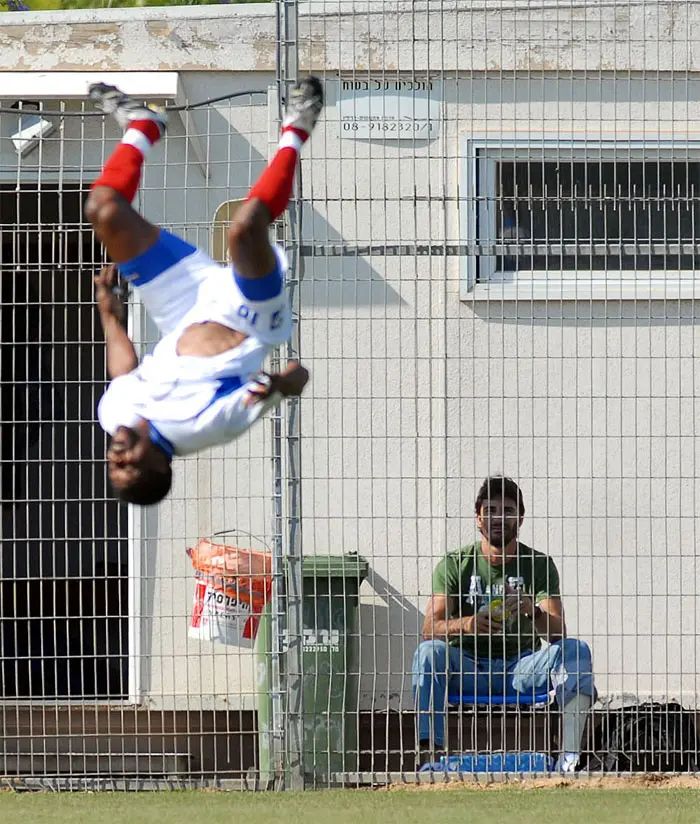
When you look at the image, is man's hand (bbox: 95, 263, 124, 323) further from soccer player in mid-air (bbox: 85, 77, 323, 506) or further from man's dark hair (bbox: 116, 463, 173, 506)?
man's dark hair (bbox: 116, 463, 173, 506)

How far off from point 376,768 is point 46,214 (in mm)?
3134

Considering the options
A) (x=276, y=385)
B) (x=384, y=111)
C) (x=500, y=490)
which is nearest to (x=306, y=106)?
(x=276, y=385)

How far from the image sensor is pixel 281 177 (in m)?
4.75

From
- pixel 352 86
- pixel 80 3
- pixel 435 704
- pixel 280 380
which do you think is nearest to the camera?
pixel 280 380

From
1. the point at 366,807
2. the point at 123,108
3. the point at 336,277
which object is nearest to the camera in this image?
the point at 123,108

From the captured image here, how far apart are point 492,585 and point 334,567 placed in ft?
2.39

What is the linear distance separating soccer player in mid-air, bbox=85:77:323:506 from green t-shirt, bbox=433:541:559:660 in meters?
2.07

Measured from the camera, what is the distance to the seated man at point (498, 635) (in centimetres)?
648

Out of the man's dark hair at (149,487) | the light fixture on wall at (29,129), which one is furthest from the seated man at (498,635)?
the light fixture on wall at (29,129)

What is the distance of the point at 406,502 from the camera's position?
7.32 metres

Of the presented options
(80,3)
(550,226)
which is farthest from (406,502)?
(80,3)

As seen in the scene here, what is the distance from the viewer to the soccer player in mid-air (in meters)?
4.64

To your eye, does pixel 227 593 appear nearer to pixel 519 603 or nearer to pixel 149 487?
pixel 519 603

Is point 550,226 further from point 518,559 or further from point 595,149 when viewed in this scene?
point 518,559
